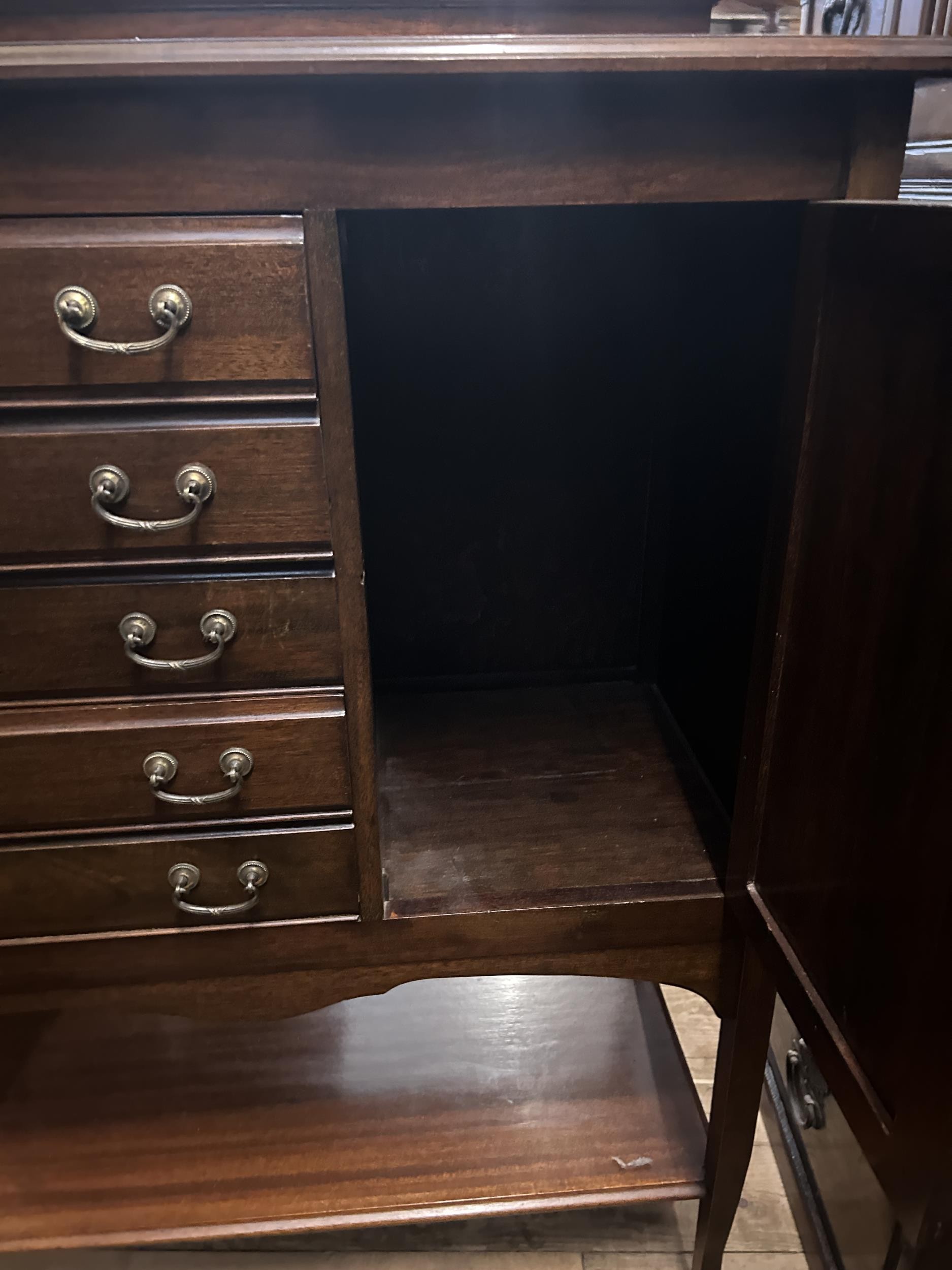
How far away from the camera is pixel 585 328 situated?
3.15 feet

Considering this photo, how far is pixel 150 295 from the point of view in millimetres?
547

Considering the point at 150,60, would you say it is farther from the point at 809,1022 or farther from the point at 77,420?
the point at 809,1022

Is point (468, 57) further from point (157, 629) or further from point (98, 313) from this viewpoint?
point (157, 629)

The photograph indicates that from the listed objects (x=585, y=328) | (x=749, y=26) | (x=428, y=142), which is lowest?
(x=585, y=328)

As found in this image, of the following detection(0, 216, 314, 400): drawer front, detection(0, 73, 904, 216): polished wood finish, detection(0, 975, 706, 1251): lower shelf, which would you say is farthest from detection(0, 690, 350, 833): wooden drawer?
detection(0, 975, 706, 1251): lower shelf

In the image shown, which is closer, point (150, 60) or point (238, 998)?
point (150, 60)

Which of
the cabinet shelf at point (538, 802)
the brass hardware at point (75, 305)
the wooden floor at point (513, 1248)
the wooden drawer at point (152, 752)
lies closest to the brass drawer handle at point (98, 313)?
the brass hardware at point (75, 305)

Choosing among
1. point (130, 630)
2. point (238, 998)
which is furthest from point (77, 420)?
point (238, 998)

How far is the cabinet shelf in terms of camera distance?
2.52 ft

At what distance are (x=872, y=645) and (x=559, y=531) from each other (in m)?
0.56

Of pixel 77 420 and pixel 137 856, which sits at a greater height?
pixel 77 420

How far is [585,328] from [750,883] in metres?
0.58

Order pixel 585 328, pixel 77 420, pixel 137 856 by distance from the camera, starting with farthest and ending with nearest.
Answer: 1. pixel 585 328
2. pixel 137 856
3. pixel 77 420

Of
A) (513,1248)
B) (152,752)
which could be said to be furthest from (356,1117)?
(152,752)
